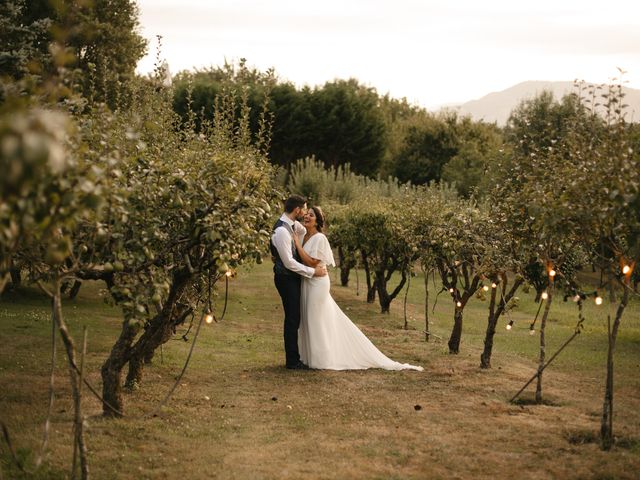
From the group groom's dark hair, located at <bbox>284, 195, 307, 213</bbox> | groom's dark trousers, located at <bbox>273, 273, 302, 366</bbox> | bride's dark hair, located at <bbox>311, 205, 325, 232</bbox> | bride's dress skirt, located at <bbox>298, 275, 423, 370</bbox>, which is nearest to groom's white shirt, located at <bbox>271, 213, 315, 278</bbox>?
groom's dark hair, located at <bbox>284, 195, 307, 213</bbox>

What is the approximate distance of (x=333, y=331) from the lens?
12.4m

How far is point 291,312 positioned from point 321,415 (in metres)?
3.09

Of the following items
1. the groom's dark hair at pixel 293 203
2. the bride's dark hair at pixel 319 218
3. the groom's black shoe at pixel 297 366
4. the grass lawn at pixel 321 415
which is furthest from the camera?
the bride's dark hair at pixel 319 218

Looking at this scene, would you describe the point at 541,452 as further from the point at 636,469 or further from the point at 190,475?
the point at 190,475

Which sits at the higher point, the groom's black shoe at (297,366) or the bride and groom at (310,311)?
the bride and groom at (310,311)

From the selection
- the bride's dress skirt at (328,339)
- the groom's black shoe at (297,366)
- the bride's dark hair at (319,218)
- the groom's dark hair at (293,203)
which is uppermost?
the groom's dark hair at (293,203)

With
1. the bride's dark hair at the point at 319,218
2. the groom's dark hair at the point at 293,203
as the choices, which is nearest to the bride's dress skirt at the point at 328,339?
the bride's dark hair at the point at 319,218

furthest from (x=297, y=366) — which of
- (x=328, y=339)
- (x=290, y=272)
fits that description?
(x=290, y=272)

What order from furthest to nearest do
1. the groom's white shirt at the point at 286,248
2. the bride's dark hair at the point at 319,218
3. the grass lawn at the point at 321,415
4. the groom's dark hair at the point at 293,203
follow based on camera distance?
the bride's dark hair at the point at 319,218, the groom's dark hair at the point at 293,203, the groom's white shirt at the point at 286,248, the grass lawn at the point at 321,415

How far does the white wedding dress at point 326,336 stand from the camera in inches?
482

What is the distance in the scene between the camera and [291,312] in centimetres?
1220

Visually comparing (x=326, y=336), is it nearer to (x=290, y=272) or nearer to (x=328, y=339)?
(x=328, y=339)

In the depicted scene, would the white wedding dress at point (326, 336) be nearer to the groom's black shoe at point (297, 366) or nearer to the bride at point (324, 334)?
the bride at point (324, 334)

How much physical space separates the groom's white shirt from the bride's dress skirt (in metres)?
0.41
